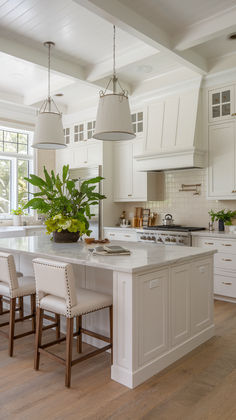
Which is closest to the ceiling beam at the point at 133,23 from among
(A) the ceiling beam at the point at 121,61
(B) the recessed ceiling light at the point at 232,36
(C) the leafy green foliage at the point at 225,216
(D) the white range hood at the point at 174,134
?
(A) the ceiling beam at the point at 121,61

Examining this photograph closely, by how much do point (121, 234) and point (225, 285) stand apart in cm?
208

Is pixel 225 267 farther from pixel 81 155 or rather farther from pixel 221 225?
pixel 81 155

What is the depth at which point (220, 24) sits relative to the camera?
11.9 ft

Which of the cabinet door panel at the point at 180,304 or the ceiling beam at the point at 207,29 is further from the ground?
the ceiling beam at the point at 207,29

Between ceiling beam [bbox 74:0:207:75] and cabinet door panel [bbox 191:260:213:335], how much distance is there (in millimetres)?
2497

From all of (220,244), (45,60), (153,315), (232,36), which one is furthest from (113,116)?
(220,244)

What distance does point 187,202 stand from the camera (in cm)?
558

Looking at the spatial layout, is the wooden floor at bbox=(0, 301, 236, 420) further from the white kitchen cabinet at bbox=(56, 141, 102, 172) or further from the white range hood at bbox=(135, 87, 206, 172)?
the white kitchen cabinet at bbox=(56, 141, 102, 172)

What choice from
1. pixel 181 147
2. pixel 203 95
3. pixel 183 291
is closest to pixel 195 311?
pixel 183 291

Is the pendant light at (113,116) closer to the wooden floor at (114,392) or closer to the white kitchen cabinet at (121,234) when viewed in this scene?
the wooden floor at (114,392)

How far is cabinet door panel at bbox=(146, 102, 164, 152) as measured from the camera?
17.6 feet

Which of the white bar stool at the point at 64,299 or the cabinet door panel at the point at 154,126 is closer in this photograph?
the white bar stool at the point at 64,299

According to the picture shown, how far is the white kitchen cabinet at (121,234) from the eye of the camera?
5779 millimetres

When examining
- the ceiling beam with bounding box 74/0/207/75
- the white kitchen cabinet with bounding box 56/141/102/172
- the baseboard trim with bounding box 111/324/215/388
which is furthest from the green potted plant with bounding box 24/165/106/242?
the white kitchen cabinet with bounding box 56/141/102/172
